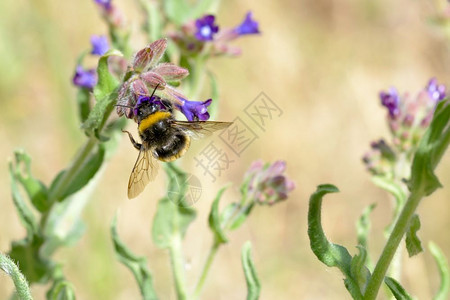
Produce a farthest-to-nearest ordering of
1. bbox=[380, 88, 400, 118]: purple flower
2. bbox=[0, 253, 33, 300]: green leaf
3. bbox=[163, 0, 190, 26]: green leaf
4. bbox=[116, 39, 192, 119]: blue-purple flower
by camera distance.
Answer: bbox=[163, 0, 190, 26]: green leaf, bbox=[380, 88, 400, 118]: purple flower, bbox=[116, 39, 192, 119]: blue-purple flower, bbox=[0, 253, 33, 300]: green leaf

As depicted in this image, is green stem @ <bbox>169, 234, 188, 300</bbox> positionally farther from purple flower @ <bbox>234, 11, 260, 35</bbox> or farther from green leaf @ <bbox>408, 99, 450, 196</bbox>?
green leaf @ <bbox>408, 99, 450, 196</bbox>

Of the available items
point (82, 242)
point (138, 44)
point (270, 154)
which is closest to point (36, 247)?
point (82, 242)

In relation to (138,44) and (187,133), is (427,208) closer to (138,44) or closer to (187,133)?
(138,44)

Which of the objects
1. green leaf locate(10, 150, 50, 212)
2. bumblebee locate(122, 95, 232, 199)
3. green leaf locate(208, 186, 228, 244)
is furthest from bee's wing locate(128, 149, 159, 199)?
green leaf locate(10, 150, 50, 212)

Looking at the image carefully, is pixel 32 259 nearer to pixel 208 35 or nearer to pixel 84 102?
pixel 84 102

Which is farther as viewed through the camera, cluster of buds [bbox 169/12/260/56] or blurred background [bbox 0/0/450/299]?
blurred background [bbox 0/0/450/299]

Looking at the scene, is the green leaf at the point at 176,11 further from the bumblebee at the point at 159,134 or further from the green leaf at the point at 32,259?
the green leaf at the point at 32,259

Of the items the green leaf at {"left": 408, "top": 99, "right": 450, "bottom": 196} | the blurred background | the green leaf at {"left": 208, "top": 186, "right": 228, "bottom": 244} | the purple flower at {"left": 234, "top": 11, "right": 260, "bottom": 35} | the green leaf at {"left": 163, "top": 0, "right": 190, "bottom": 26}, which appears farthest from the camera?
the blurred background
